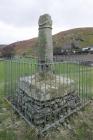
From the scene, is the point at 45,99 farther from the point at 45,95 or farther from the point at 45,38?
the point at 45,38

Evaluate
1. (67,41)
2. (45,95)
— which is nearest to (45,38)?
(45,95)

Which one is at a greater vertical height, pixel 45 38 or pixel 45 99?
pixel 45 38

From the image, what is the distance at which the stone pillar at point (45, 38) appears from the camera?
22.4ft

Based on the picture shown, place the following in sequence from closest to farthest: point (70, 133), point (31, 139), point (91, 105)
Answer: point (31, 139) < point (70, 133) < point (91, 105)

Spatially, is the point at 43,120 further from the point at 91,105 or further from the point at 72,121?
the point at 91,105

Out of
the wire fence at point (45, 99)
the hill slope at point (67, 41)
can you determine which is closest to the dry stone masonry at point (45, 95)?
the wire fence at point (45, 99)

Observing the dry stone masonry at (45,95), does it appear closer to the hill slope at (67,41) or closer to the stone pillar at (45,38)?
the stone pillar at (45,38)

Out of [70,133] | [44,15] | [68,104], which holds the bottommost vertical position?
[70,133]

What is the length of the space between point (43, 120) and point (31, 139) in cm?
70

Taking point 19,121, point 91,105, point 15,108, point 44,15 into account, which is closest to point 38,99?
point 19,121

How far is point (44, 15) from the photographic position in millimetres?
6883

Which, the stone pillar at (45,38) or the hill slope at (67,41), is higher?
the hill slope at (67,41)

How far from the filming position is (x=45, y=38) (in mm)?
6855

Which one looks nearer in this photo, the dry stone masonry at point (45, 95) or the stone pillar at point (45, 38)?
the dry stone masonry at point (45, 95)
